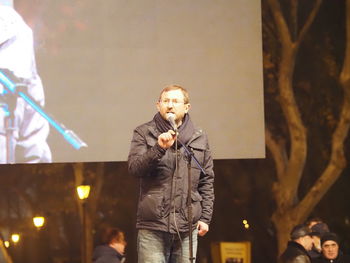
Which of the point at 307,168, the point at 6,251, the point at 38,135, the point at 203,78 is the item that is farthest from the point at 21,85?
the point at 307,168

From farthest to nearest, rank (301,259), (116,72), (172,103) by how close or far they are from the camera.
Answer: (116,72) < (301,259) < (172,103)

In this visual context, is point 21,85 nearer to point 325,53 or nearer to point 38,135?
point 38,135

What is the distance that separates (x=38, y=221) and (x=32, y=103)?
1.71 metres

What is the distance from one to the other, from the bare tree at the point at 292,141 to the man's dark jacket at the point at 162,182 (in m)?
4.18

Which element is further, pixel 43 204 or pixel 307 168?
pixel 307 168

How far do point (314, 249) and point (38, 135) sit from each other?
7.81 ft

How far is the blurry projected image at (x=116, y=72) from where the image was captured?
602 cm

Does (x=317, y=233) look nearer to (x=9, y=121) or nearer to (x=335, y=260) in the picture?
(x=335, y=260)

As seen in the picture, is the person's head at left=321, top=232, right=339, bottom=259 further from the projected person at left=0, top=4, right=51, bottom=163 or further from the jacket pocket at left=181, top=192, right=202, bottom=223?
the jacket pocket at left=181, top=192, right=202, bottom=223

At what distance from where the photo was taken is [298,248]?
220 inches

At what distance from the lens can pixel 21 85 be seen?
5973 mm

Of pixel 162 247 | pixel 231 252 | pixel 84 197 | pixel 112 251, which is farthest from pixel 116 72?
pixel 162 247

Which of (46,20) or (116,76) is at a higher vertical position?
(46,20)

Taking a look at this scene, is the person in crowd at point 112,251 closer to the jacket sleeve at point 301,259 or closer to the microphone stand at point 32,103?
the microphone stand at point 32,103
